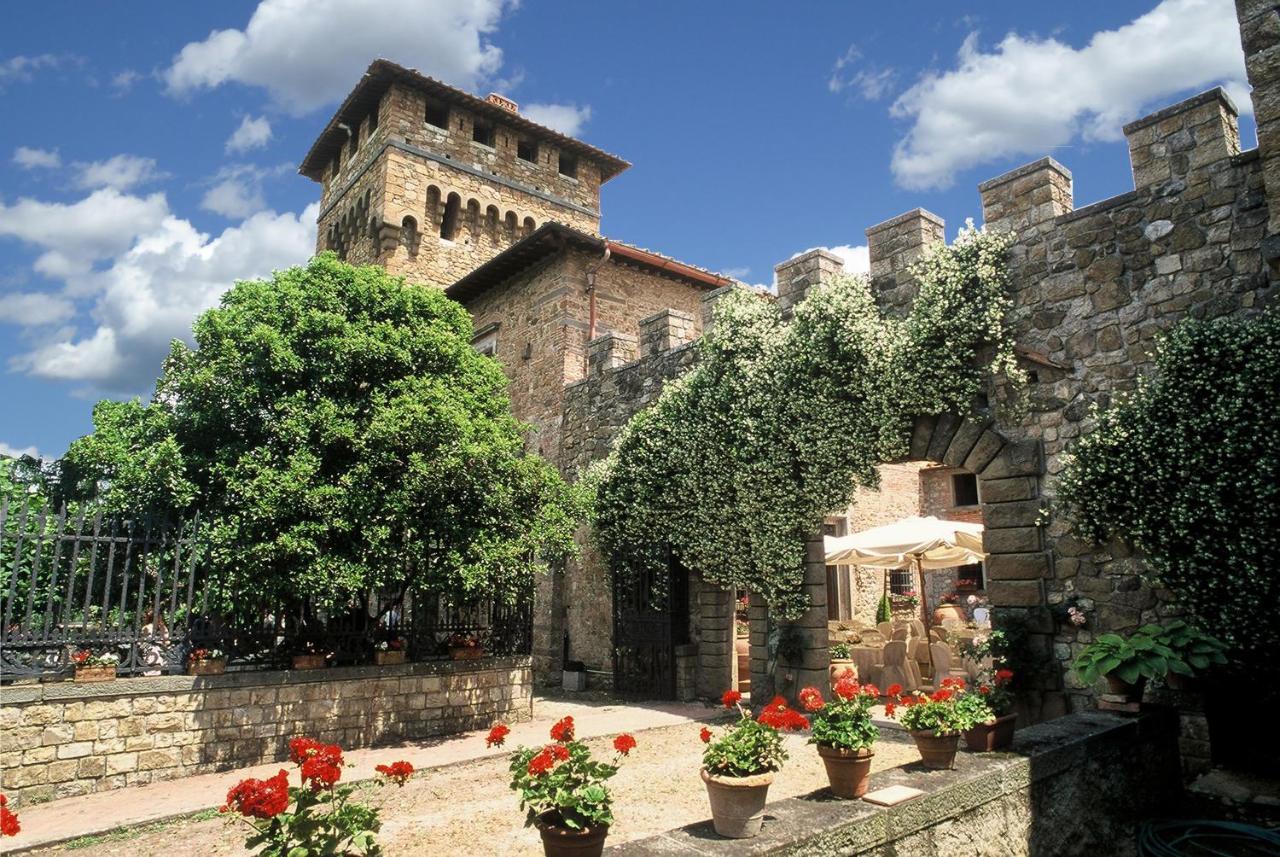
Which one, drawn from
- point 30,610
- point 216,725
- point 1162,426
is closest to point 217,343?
point 30,610

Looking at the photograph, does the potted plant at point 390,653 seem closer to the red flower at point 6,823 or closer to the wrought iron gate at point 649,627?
the wrought iron gate at point 649,627

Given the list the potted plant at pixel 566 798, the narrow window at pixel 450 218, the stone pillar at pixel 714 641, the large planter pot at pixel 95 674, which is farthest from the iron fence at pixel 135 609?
the narrow window at pixel 450 218

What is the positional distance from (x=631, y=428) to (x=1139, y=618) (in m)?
6.26

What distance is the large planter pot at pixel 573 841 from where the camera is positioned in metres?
2.95

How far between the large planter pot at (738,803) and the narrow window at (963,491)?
702 inches

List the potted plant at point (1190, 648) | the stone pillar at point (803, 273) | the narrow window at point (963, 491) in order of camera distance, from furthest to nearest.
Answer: the narrow window at point (963, 491) → the stone pillar at point (803, 273) → the potted plant at point (1190, 648)

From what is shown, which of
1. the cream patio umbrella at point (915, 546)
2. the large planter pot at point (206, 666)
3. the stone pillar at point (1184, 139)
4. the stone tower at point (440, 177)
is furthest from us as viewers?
the stone tower at point (440, 177)

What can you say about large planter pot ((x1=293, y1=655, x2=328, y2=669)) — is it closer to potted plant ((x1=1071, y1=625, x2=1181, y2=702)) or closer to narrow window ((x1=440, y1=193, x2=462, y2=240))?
potted plant ((x1=1071, y1=625, x2=1181, y2=702))

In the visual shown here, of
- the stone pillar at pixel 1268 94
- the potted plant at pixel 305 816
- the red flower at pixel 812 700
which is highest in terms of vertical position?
the stone pillar at pixel 1268 94

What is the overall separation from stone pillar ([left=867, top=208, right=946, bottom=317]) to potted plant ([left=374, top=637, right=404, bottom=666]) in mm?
6150

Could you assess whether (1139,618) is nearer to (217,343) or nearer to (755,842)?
(755,842)

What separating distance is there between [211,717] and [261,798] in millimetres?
4835

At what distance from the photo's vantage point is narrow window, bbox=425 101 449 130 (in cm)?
1968

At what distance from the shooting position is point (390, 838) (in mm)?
4738
